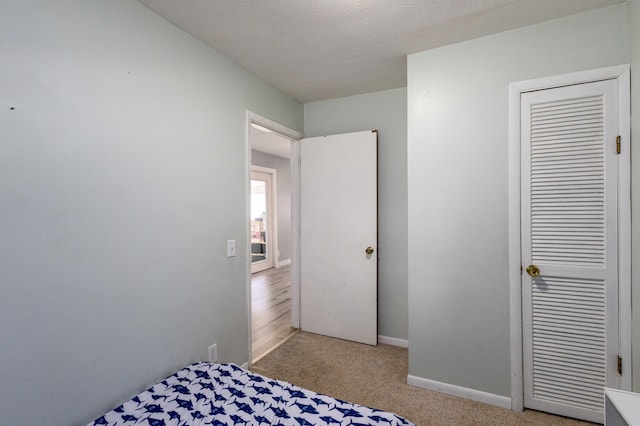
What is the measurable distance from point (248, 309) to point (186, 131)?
1452mm

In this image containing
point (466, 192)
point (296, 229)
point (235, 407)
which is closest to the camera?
point (235, 407)

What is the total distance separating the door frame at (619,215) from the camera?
66.7 inches

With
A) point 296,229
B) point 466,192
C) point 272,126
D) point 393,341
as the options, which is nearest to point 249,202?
point 272,126

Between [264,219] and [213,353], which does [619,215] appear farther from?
[264,219]

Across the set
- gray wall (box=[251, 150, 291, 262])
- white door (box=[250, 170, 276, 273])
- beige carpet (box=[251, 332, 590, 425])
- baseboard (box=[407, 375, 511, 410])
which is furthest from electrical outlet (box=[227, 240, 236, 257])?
gray wall (box=[251, 150, 291, 262])

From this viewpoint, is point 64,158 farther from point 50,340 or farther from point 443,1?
point 443,1

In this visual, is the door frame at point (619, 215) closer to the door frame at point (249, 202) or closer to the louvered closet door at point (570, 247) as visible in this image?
the louvered closet door at point (570, 247)

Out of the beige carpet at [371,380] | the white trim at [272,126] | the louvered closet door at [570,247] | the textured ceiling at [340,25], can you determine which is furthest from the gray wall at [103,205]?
the louvered closet door at [570,247]

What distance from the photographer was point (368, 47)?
2129 mm

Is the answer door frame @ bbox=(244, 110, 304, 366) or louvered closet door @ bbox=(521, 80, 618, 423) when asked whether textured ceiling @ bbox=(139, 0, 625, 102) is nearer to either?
door frame @ bbox=(244, 110, 304, 366)

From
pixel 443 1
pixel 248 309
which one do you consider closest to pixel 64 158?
pixel 248 309

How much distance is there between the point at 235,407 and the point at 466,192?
1.89 meters

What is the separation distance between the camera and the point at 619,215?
1.72 meters

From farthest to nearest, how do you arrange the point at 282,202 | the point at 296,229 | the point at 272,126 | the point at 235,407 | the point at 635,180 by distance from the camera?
the point at 282,202 < the point at 296,229 < the point at 272,126 < the point at 635,180 < the point at 235,407
